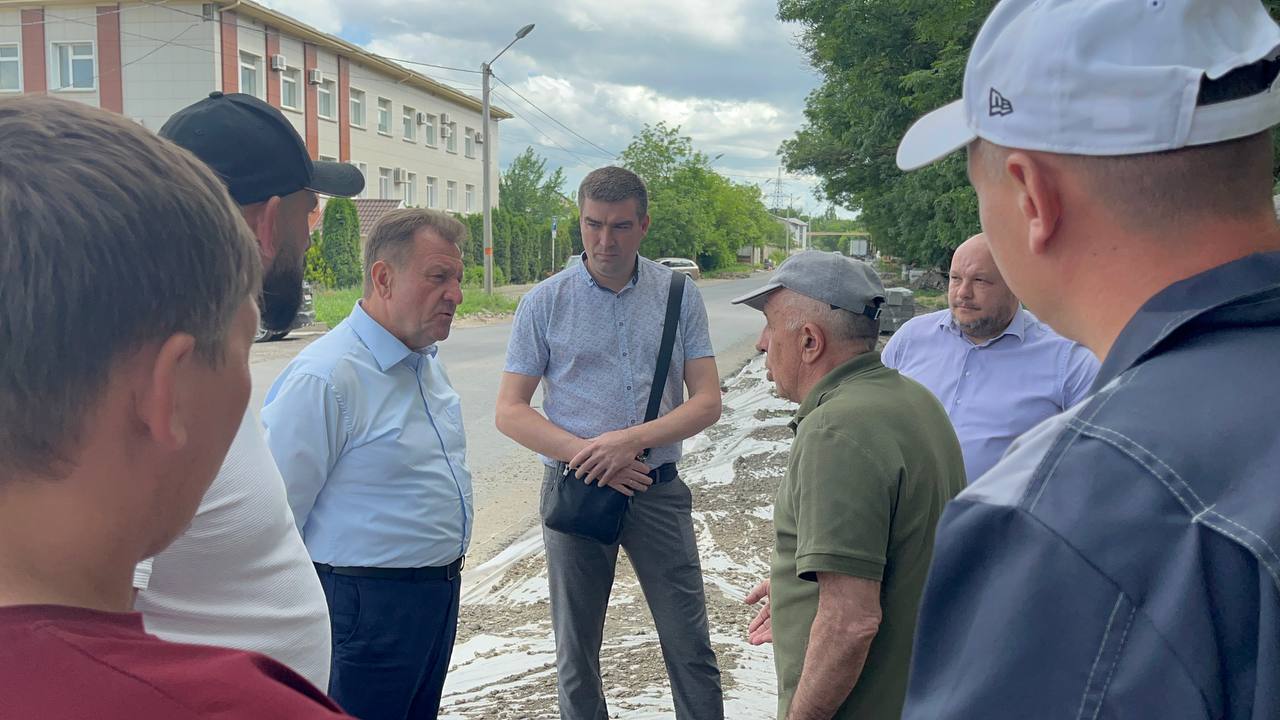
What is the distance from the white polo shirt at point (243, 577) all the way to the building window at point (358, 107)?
133 feet

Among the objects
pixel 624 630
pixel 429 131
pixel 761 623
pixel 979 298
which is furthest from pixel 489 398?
pixel 429 131

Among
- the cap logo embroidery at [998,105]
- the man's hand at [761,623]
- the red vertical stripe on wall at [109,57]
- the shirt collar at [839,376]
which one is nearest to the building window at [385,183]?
the red vertical stripe on wall at [109,57]

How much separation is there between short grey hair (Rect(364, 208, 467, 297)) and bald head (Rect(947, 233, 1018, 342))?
6.91 feet

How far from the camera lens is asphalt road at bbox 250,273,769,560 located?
725 centimetres

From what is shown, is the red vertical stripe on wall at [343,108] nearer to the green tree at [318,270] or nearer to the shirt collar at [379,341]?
the green tree at [318,270]

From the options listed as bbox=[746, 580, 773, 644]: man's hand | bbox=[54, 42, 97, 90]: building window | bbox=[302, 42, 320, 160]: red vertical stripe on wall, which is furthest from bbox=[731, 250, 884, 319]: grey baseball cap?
bbox=[54, 42, 97, 90]: building window

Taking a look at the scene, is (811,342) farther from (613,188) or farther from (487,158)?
(487,158)

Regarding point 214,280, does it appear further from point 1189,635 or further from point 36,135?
point 1189,635

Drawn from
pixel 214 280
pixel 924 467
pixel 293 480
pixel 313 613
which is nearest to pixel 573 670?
pixel 293 480

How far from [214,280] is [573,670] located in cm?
307

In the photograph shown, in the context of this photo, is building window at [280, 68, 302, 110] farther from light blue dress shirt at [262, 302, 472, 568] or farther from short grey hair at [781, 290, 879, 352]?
short grey hair at [781, 290, 879, 352]

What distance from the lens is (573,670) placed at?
12.2 feet

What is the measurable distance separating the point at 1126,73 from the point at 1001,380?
3140 mm

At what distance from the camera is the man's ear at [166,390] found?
89 cm
